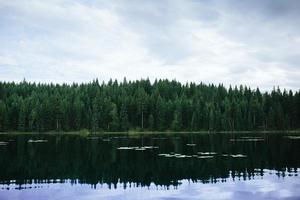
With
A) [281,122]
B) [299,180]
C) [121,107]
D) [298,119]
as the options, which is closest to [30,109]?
[121,107]

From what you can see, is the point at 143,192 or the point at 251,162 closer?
the point at 143,192

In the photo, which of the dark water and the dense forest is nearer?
the dark water

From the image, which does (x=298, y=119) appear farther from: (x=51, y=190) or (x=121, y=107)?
(x=51, y=190)

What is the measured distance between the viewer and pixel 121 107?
6673 inches

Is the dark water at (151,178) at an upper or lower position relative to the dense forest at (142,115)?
lower

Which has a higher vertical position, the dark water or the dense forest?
the dense forest

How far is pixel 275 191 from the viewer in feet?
85.8

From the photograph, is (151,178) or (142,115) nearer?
(151,178)

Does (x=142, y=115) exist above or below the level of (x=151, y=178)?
above

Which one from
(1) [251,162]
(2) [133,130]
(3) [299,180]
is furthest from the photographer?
(2) [133,130]

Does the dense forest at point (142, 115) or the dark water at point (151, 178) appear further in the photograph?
the dense forest at point (142, 115)

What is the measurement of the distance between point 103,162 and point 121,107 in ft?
415

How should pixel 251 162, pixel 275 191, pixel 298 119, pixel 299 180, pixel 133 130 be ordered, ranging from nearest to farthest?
pixel 275 191 < pixel 299 180 < pixel 251 162 < pixel 133 130 < pixel 298 119

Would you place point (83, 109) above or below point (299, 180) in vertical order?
above
